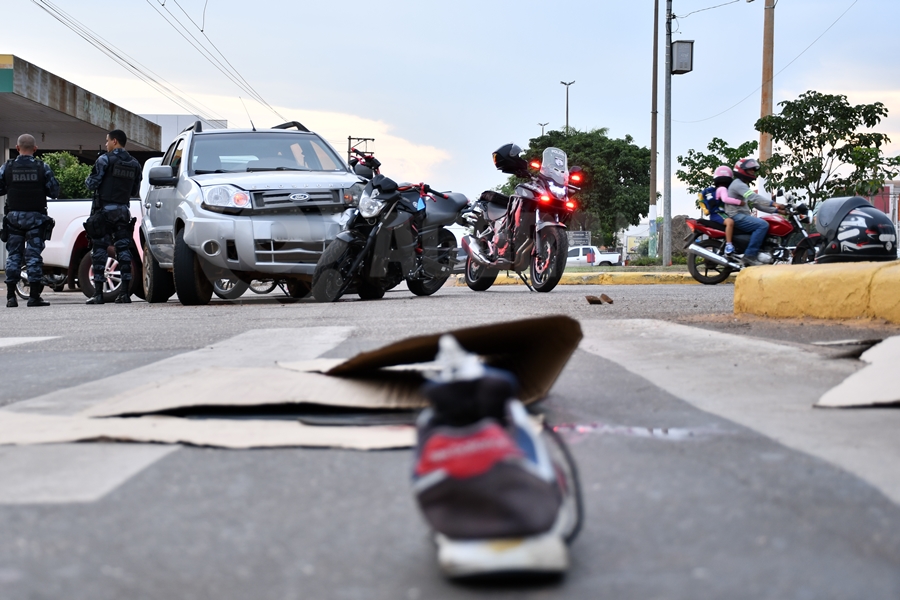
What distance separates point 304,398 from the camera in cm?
279

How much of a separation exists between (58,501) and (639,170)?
204ft

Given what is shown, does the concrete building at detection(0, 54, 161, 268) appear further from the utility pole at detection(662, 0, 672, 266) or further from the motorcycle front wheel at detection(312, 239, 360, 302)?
the utility pole at detection(662, 0, 672, 266)

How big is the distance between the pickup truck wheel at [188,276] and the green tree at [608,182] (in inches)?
2020

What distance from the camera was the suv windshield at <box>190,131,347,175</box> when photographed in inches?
390

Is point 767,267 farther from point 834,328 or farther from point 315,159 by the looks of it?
point 315,159

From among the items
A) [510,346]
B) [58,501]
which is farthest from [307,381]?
[58,501]

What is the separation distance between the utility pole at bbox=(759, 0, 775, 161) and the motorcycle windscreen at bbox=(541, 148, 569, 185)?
10.6m

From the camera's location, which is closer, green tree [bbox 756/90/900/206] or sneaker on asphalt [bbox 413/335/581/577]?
sneaker on asphalt [bbox 413/335/581/577]

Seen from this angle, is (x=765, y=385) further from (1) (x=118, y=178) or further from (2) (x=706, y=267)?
(2) (x=706, y=267)

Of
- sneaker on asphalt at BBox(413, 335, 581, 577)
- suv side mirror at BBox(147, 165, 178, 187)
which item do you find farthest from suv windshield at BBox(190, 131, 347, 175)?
sneaker on asphalt at BBox(413, 335, 581, 577)

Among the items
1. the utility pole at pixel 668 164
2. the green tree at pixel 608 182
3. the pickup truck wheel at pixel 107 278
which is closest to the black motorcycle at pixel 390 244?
the pickup truck wheel at pixel 107 278

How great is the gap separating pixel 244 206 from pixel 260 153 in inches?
48.6

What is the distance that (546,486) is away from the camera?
1389 mm

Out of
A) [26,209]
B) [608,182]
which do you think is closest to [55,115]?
[26,209]
